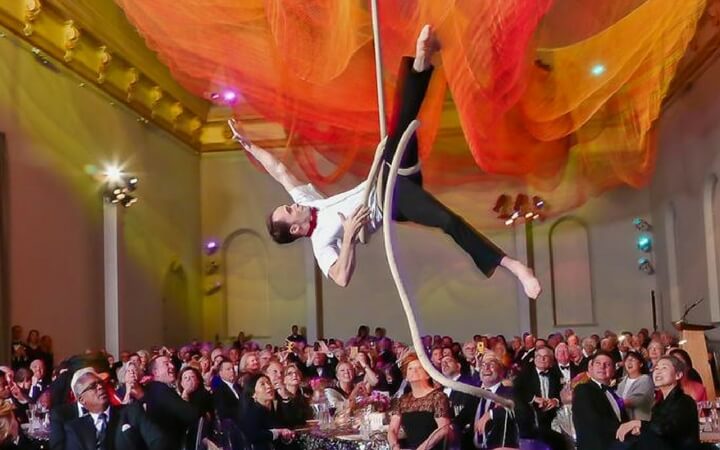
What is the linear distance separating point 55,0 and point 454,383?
1159 cm

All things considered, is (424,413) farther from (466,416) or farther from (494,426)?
(466,416)

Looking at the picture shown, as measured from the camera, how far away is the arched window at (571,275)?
21688mm

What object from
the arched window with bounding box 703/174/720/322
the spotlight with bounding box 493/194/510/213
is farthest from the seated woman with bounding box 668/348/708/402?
the spotlight with bounding box 493/194/510/213

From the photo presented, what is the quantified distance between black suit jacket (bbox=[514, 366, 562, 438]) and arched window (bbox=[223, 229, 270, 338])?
1293 cm

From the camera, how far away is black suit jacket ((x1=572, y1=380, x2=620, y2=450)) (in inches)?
244

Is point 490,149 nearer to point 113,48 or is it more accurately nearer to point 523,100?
point 523,100

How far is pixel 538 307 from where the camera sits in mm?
21641

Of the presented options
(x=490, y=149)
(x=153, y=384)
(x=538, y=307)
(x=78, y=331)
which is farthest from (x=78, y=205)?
(x=538, y=307)

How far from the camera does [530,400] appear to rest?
7828mm

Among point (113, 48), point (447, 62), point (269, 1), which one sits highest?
point (113, 48)

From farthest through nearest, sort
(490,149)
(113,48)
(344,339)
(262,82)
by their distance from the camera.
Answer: (344,339)
(113,48)
(490,149)
(262,82)

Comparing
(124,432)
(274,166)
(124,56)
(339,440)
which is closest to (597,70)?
(339,440)

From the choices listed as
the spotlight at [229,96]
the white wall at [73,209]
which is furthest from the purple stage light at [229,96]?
the white wall at [73,209]

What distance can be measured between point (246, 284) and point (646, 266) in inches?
347
